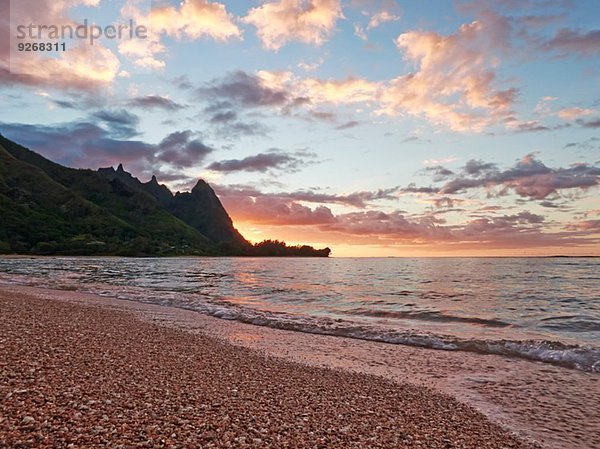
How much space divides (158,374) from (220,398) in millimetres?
2461

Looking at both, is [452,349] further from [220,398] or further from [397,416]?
[220,398]

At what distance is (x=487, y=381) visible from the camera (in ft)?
43.4

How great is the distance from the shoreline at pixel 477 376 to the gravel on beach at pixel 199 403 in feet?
3.06

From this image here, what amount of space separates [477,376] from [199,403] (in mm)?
10062

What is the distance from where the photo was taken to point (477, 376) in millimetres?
13844

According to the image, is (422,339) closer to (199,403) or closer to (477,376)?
(477,376)

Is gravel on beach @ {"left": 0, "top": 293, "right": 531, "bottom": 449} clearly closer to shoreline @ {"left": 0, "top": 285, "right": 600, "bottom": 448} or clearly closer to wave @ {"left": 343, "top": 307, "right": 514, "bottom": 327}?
shoreline @ {"left": 0, "top": 285, "right": 600, "bottom": 448}

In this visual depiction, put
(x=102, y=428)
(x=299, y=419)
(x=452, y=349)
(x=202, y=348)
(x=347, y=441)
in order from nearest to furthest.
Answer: (x=102, y=428) < (x=347, y=441) < (x=299, y=419) < (x=202, y=348) < (x=452, y=349)

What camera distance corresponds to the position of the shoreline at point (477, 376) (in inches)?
378

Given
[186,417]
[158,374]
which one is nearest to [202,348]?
[158,374]

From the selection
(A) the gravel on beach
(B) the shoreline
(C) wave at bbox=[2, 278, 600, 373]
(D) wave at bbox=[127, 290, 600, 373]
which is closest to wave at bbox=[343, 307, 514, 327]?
(C) wave at bbox=[2, 278, 600, 373]

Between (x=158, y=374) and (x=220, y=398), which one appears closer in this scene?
(x=220, y=398)

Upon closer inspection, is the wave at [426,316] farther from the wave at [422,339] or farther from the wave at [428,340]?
the wave at [428,340]

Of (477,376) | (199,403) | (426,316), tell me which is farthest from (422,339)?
(199,403)
